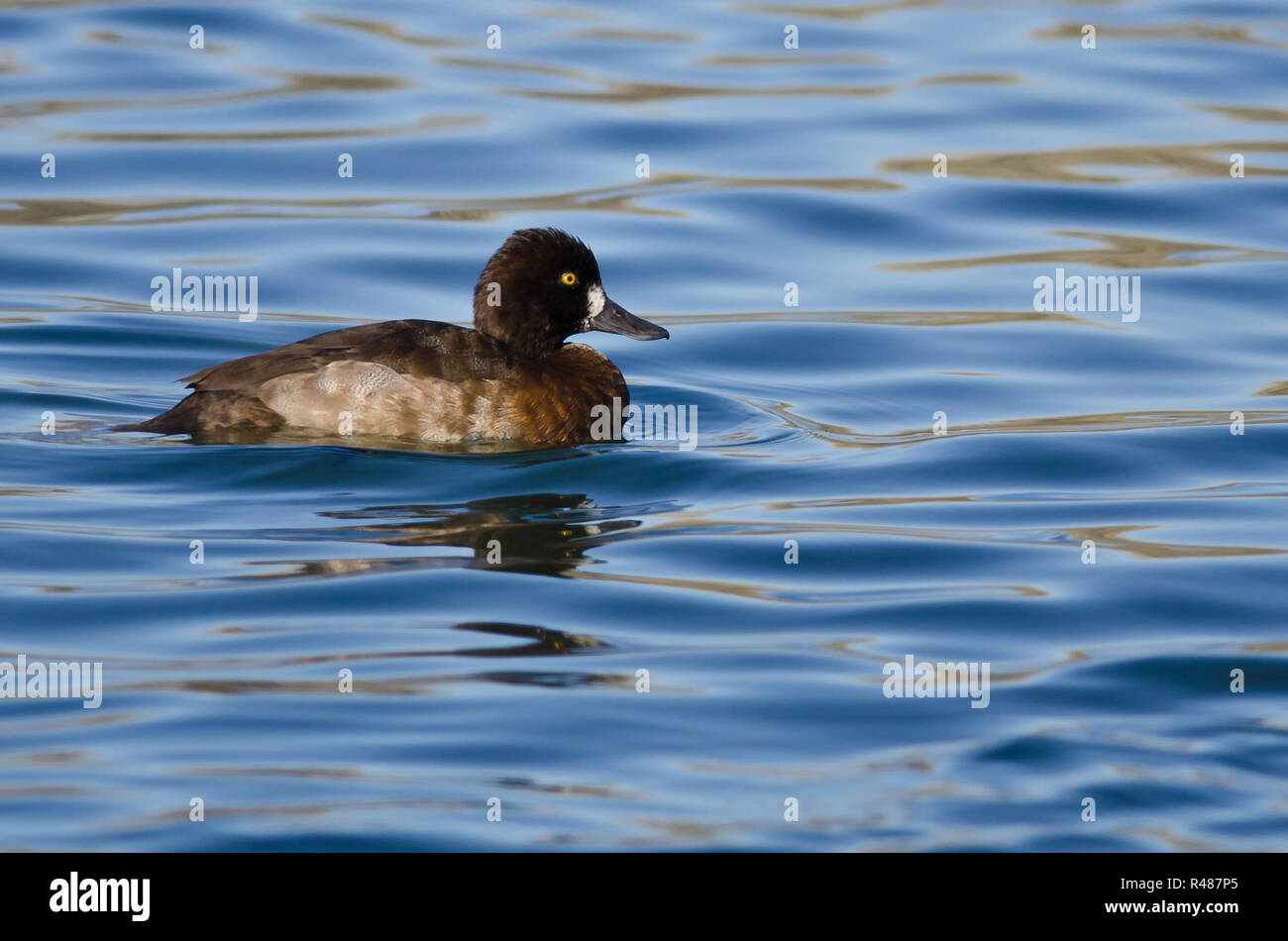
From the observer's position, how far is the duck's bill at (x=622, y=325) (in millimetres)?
11164

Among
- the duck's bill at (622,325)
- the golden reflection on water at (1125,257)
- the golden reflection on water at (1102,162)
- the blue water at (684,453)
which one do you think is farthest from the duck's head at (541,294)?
the golden reflection on water at (1102,162)

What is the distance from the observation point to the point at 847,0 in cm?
2144

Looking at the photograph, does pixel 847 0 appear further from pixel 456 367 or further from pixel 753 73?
pixel 456 367

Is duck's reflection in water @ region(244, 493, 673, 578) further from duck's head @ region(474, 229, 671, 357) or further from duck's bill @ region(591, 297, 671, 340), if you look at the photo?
duck's bill @ region(591, 297, 671, 340)

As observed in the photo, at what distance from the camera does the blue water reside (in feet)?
21.6

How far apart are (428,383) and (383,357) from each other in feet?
1.05

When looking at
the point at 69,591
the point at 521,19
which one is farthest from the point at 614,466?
the point at 521,19

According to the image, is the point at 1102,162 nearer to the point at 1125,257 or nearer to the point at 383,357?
the point at 1125,257

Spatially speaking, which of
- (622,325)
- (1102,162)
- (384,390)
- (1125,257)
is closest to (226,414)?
(384,390)

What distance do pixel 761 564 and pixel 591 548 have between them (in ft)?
2.60

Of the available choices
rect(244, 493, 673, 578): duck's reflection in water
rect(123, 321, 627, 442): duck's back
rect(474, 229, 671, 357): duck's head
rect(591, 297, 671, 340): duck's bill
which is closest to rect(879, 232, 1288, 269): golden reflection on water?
rect(591, 297, 671, 340): duck's bill

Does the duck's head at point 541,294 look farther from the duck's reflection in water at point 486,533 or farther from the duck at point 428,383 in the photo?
the duck's reflection in water at point 486,533

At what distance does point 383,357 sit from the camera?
32.9ft

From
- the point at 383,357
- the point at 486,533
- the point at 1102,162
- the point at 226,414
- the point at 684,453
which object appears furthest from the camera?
the point at 1102,162
